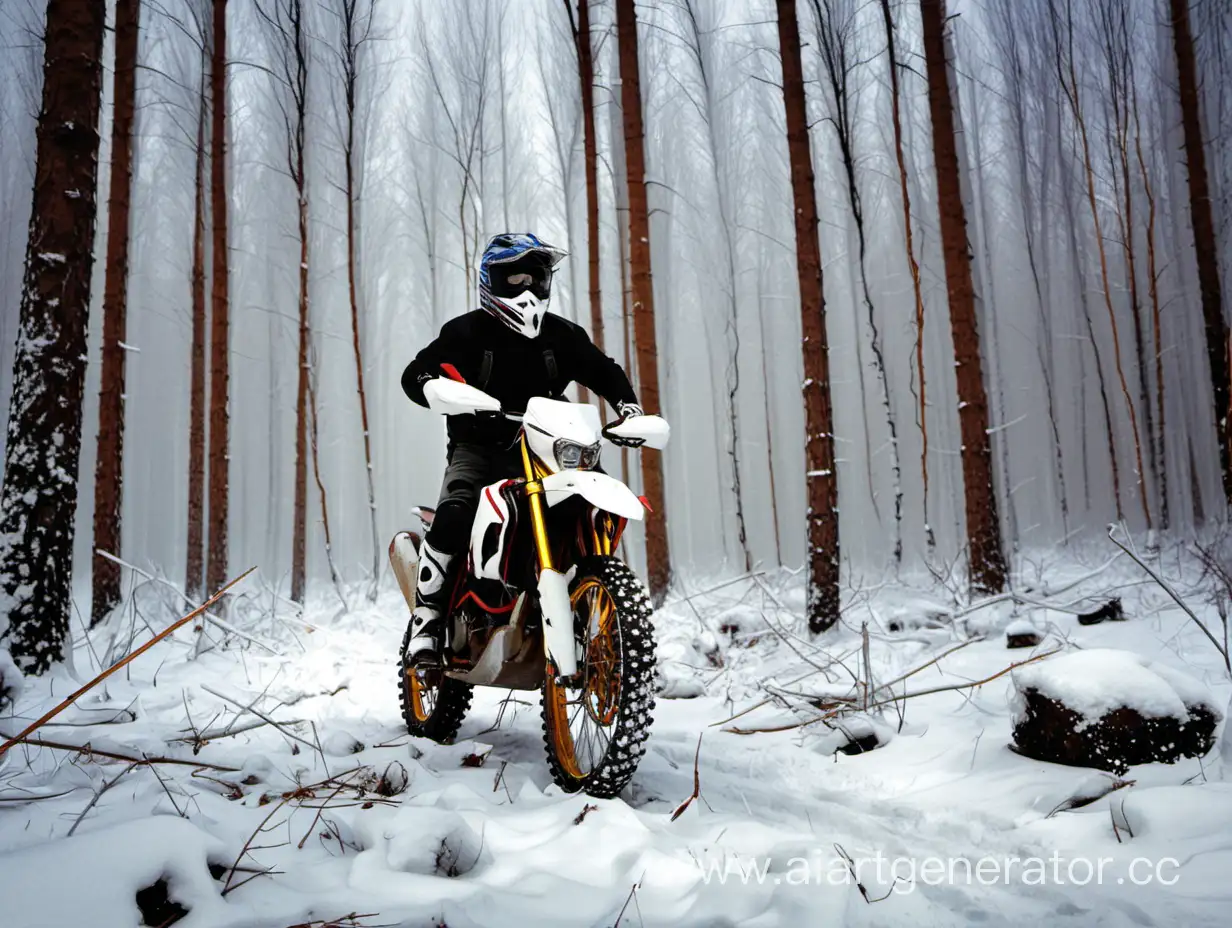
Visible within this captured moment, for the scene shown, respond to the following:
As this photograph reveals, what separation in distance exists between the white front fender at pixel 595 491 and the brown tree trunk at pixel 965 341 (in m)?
5.94

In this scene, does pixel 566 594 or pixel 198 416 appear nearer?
pixel 566 594

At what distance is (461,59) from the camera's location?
14078 mm

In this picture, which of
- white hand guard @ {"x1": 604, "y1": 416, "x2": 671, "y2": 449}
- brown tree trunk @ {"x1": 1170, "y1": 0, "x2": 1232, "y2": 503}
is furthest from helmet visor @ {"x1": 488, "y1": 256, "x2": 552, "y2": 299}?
brown tree trunk @ {"x1": 1170, "y1": 0, "x2": 1232, "y2": 503}

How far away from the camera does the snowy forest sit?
1972 millimetres

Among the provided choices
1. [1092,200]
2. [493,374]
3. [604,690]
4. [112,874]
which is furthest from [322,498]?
[1092,200]

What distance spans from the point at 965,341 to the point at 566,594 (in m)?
6.71

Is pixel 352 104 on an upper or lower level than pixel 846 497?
upper

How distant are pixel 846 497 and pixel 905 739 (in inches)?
912

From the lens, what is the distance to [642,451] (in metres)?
9.20

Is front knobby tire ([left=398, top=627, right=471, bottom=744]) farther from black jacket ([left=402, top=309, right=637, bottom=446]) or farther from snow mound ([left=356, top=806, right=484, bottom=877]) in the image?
snow mound ([left=356, top=806, right=484, bottom=877])

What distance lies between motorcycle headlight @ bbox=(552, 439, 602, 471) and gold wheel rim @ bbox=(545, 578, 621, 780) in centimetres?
47

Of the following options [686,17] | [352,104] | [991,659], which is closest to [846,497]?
[686,17]

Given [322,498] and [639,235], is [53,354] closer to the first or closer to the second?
[322,498]

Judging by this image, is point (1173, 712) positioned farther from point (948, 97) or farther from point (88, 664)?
point (948, 97)
